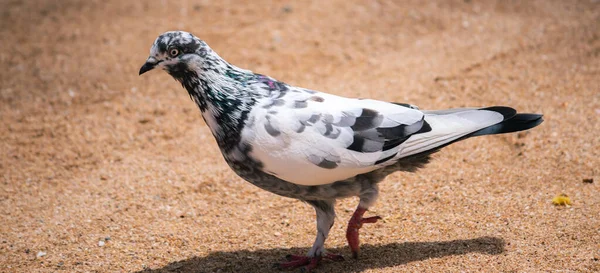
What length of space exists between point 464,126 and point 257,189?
6.61ft

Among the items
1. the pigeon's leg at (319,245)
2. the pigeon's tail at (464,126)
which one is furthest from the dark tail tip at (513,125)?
the pigeon's leg at (319,245)

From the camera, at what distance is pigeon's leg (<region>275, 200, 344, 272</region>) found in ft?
13.4

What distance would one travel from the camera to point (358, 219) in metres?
4.11

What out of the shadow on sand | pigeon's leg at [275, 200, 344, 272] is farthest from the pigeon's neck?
the shadow on sand

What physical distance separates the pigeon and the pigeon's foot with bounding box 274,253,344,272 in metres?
0.46

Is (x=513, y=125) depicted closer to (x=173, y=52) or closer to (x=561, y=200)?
(x=561, y=200)

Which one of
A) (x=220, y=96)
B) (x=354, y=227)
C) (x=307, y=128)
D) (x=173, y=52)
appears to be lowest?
(x=354, y=227)

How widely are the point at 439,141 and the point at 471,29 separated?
13.7 feet

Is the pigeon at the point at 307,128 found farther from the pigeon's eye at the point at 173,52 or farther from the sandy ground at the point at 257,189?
the sandy ground at the point at 257,189

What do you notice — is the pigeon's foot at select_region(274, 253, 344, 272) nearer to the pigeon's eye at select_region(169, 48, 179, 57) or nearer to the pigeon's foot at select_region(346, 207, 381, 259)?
the pigeon's foot at select_region(346, 207, 381, 259)

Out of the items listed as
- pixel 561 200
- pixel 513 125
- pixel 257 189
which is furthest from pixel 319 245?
pixel 561 200

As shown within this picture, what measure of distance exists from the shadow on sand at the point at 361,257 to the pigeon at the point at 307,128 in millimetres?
415

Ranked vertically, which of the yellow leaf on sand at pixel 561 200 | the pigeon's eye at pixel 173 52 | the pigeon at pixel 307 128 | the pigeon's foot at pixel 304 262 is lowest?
the pigeon's foot at pixel 304 262

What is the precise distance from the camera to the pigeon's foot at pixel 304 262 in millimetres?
4152
